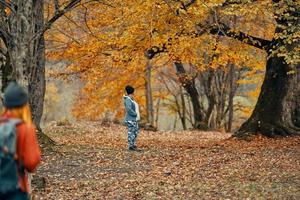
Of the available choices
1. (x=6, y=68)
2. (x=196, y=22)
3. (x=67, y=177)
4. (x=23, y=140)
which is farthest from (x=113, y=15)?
(x=23, y=140)

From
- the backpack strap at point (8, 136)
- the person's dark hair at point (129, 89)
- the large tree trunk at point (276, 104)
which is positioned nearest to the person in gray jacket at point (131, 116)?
the person's dark hair at point (129, 89)

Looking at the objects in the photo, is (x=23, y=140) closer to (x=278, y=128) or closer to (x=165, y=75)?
(x=278, y=128)

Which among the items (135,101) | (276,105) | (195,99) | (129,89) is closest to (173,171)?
(129,89)

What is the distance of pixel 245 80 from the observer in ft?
113

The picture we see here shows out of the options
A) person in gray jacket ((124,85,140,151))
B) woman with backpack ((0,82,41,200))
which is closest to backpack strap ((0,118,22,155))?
woman with backpack ((0,82,41,200))

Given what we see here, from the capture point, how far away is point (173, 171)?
535 inches

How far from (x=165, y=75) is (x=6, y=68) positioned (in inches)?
931

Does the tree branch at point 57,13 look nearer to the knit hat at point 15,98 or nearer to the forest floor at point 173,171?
the forest floor at point 173,171

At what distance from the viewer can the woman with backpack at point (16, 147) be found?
19.3 ft

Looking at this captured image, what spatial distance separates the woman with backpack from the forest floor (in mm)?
5141

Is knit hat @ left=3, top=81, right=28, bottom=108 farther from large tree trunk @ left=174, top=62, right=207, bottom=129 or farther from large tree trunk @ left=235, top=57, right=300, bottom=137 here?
large tree trunk @ left=174, top=62, right=207, bottom=129

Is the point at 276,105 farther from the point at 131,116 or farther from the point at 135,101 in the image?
the point at 131,116

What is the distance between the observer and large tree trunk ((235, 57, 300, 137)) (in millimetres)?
19500

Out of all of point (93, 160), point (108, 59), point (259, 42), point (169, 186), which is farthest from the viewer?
point (108, 59)
